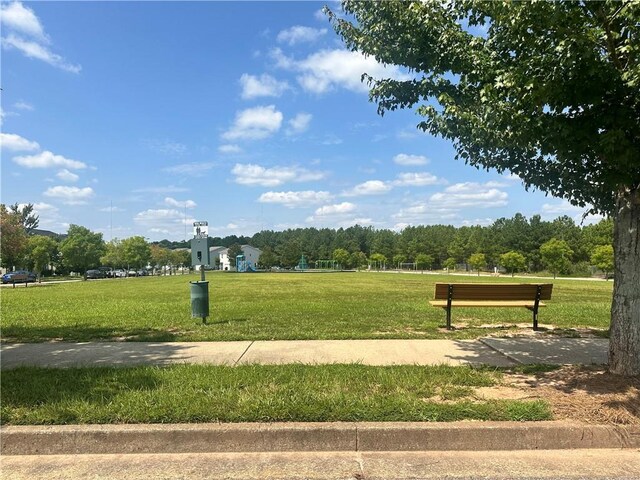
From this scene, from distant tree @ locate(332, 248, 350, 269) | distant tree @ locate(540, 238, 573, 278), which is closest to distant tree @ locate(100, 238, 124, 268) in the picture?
distant tree @ locate(332, 248, 350, 269)

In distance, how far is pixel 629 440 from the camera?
4277 mm

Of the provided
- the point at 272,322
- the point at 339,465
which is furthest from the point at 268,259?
the point at 339,465

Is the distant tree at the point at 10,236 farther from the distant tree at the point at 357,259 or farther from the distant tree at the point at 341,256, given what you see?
the distant tree at the point at 357,259

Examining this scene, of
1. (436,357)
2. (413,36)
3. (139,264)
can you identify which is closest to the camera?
(413,36)

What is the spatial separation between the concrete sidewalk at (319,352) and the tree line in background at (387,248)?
130ft

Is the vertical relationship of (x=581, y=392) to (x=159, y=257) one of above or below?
below

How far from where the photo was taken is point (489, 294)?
32.5ft

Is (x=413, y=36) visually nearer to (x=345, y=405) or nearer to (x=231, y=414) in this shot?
(x=345, y=405)

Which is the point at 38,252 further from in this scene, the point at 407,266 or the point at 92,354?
the point at 407,266

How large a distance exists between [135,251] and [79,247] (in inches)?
870

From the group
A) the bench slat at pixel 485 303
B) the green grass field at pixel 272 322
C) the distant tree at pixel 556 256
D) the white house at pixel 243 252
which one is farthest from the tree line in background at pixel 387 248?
the bench slat at pixel 485 303

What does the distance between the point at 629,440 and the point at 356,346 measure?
13.4 ft

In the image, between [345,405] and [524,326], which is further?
[524,326]

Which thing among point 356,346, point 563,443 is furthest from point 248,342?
point 563,443
